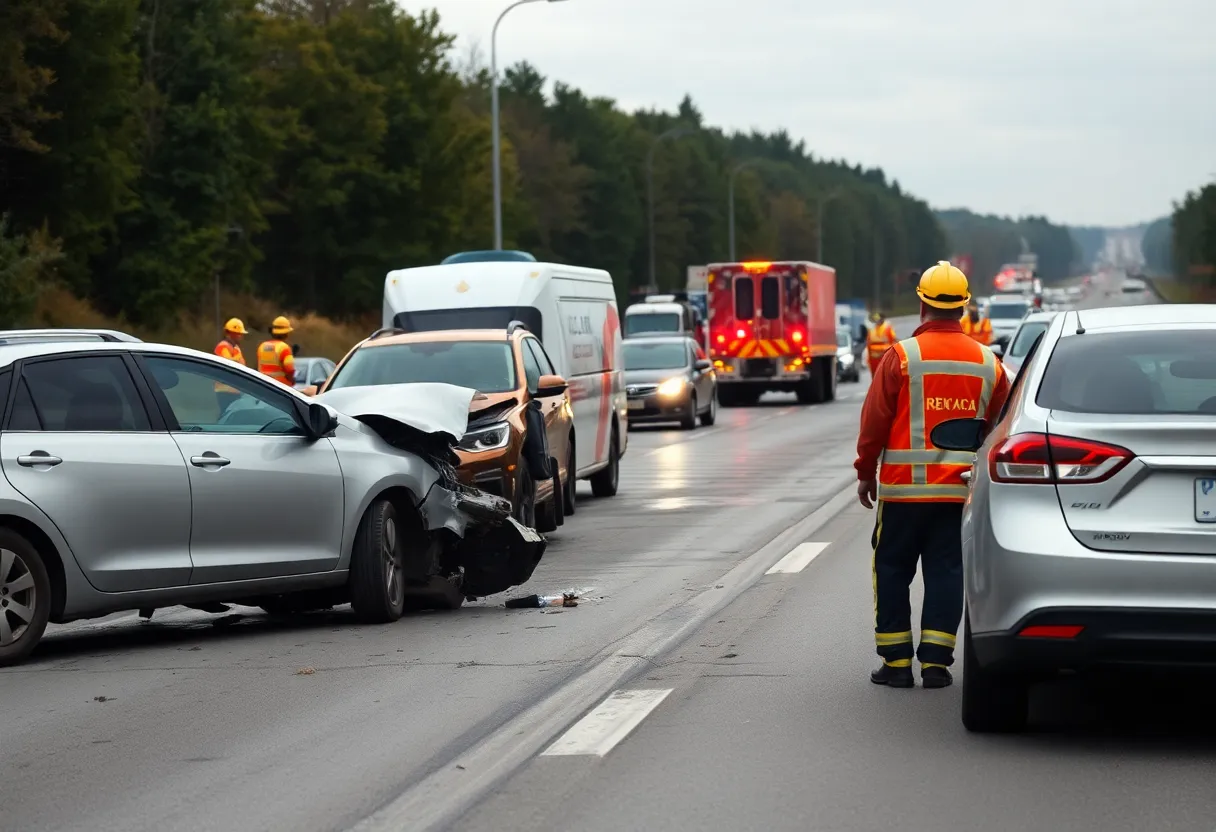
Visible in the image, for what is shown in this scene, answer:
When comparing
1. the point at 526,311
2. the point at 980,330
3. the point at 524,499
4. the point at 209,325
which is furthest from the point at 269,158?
the point at 524,499

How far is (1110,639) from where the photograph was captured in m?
6.85

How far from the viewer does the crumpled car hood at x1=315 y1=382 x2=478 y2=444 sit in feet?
36.4

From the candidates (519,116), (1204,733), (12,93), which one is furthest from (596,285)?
(519,116)

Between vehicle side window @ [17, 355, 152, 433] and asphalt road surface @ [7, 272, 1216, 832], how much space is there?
3.59ft

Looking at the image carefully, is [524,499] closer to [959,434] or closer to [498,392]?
[498,392]

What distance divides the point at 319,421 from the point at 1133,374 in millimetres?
4599

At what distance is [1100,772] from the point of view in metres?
6.84

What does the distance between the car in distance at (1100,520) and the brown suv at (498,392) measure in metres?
6.80

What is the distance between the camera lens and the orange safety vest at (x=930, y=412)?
843cm

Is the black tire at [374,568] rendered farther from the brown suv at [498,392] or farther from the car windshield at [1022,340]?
the car windshield at [1022,340]

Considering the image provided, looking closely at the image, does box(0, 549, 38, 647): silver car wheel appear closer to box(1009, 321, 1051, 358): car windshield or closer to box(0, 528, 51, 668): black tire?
box(0, 528, 51, 668): black tire

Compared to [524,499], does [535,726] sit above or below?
below

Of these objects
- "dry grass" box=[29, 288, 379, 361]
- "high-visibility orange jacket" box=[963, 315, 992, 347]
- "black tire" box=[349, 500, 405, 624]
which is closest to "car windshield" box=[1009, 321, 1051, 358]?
"high-visibility orange jacket" box=[963, 315, 992, 347]

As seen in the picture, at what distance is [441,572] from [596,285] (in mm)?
10302
